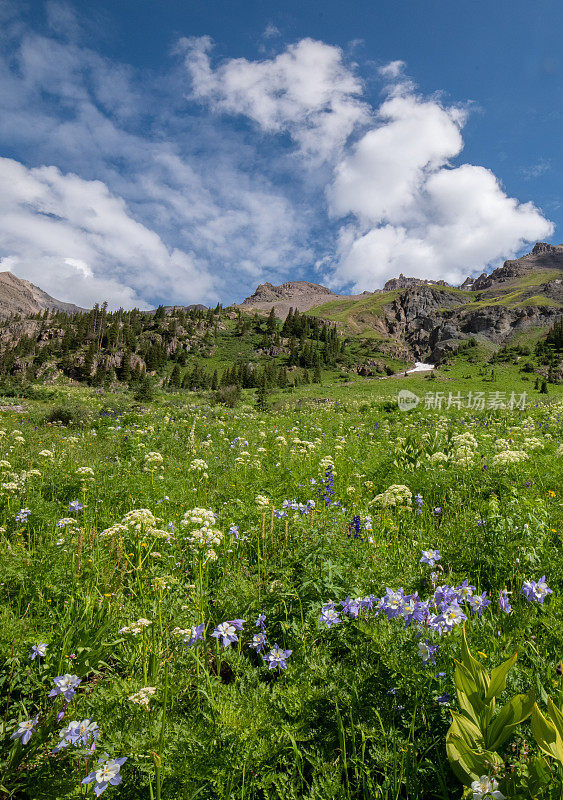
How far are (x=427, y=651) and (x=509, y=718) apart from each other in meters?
0.43

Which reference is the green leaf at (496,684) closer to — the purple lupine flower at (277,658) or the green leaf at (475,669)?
the green leaf at (475,669)

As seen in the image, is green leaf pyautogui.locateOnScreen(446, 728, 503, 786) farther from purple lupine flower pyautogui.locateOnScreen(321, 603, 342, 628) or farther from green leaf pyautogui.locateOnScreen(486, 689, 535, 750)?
purple lupine flower pyautogui.locateOnScreen(321, 603, 342, 628)

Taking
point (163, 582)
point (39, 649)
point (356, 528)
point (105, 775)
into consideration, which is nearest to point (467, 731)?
point (105, 775)

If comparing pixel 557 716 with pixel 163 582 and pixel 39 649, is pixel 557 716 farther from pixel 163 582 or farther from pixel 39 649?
pixel 39 649

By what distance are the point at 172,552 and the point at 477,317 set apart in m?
134

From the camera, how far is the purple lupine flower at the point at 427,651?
194 centimetres

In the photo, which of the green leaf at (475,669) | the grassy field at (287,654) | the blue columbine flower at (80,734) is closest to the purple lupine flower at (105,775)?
the grassy field at (287,654)

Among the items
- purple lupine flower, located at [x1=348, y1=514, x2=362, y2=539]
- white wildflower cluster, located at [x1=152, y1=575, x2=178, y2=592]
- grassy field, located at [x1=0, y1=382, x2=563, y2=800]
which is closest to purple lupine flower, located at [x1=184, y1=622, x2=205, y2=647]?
grassy field, located at [x1=0, y1=382, x2=563, y2=800]

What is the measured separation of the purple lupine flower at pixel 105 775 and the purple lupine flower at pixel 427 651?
1.52 m

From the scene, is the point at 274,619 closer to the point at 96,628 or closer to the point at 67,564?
the point at 96,628

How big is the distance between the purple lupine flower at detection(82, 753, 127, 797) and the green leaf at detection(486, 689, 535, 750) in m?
1.60

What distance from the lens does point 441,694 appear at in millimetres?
1970

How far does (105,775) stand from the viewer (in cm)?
147

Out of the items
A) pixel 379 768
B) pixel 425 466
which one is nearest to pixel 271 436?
pixel 425 466
